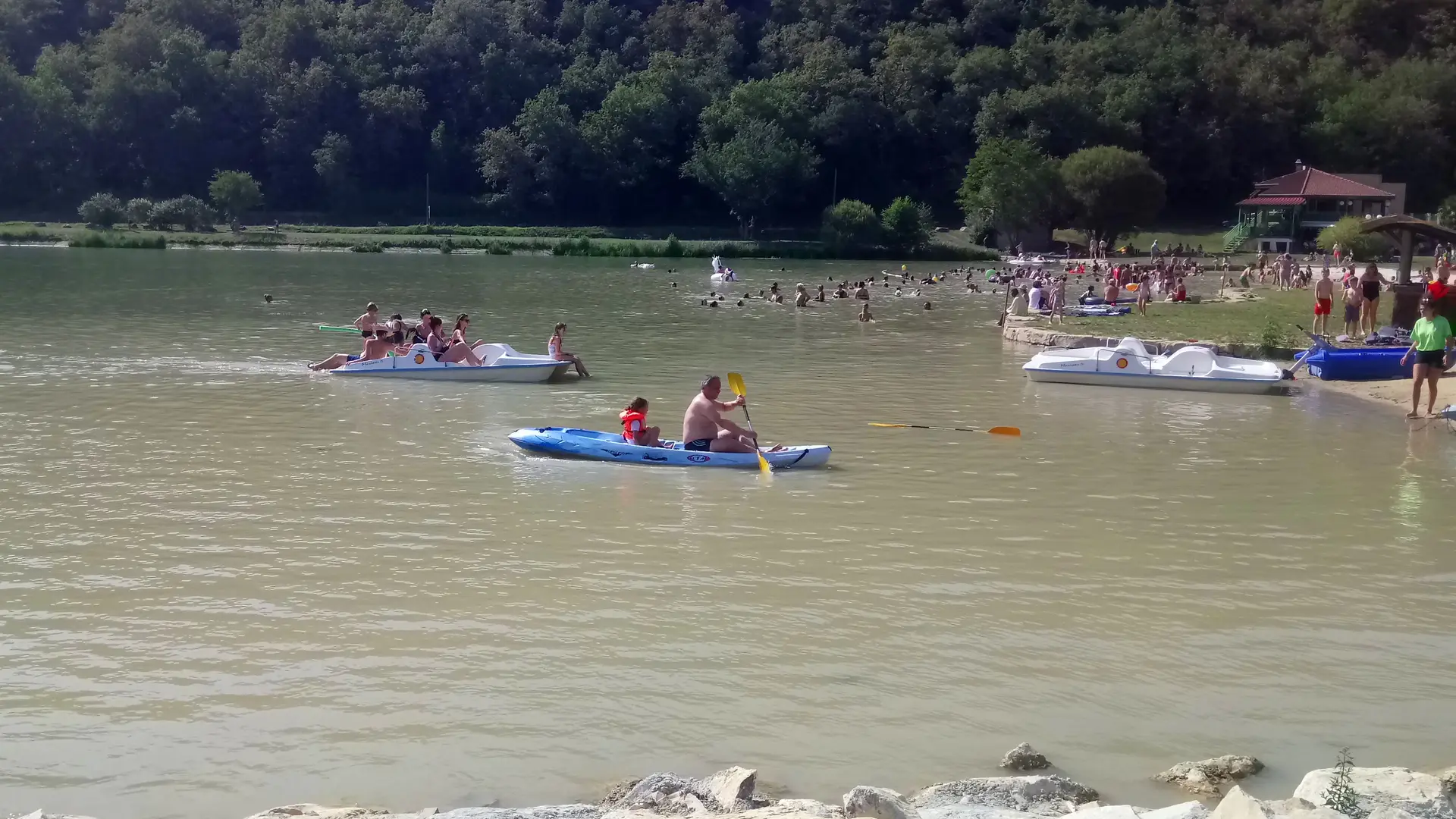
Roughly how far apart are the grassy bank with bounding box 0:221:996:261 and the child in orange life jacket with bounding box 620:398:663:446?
65285 millimetres

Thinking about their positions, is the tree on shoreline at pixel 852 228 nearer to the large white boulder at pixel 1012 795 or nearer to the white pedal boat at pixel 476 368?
the white pedal boat at pixel 476 368

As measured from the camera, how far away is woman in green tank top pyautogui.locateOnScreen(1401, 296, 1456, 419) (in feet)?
59.0

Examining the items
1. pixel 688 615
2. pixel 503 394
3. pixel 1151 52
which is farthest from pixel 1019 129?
pixel 688 615

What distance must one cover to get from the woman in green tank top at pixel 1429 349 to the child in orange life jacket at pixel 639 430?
1005 cm

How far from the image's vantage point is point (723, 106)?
10225 cm

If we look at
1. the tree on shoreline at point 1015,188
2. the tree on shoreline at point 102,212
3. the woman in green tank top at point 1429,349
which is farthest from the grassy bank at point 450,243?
the woman in green tank top at point 1429,349

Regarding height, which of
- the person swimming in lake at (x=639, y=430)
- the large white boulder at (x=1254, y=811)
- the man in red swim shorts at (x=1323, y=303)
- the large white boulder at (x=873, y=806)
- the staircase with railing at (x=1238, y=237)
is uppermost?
the staircase with railing at (x=1238, y=237)

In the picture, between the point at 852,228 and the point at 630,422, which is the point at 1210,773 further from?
the point at 852,228

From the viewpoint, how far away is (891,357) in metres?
28.6

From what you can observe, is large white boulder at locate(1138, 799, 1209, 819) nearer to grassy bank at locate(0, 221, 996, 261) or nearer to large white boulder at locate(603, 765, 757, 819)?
large white boulder at locate(603, 765, 757, 819)

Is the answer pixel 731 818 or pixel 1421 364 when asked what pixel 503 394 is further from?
pixel 731 818

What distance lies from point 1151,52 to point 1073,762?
100 metres

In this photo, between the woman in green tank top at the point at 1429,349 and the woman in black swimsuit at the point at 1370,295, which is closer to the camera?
the woman in green tank top at the point at 1429,349

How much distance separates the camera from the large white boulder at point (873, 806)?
6359 mm
